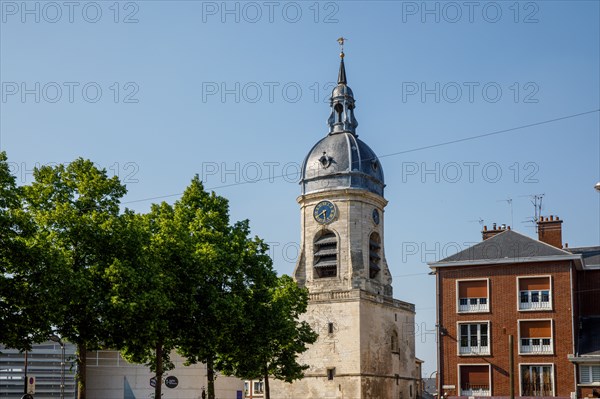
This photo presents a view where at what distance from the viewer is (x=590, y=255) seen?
168 ft

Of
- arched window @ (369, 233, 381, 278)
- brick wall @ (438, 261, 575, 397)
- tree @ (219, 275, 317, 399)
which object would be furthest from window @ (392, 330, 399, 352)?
brick wall @ (438, 261, 575, 397)

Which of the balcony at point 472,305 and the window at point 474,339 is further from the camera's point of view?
the balcony at point 472,305

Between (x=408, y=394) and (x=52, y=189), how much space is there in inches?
1860

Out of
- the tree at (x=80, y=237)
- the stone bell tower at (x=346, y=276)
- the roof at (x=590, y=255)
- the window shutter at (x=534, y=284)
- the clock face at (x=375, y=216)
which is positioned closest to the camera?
the tree at (x=80, y=237)

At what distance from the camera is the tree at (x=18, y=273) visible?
31172 mm

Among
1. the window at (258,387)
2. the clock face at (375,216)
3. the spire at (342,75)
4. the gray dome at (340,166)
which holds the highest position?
the spire at (342,75)

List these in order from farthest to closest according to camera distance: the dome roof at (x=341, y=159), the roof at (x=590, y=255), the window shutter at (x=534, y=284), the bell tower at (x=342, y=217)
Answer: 1. the dome roof at (x=341, y=159)
2. the bell tower at (x=342, y=217)
3. the roof at (x=590, y=255)
4. the window shutter at (x=534, y=284)

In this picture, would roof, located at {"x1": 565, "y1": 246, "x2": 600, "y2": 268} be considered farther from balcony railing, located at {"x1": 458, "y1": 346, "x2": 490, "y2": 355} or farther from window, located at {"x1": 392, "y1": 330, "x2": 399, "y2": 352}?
window, located at {"x1": 392, "y1": 330, "x2": 399, "y2": 352}

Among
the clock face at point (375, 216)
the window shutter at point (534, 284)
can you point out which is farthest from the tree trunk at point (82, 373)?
the clock face at point (375, 216)

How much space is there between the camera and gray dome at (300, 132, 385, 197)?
236ft

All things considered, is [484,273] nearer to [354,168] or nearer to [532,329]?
[532,329]

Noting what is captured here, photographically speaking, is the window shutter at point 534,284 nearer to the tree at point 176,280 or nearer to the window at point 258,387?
the tree at point 176,280

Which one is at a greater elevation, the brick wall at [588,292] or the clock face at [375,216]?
the clock face at [375,216]

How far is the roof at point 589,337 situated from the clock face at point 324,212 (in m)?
27.3
